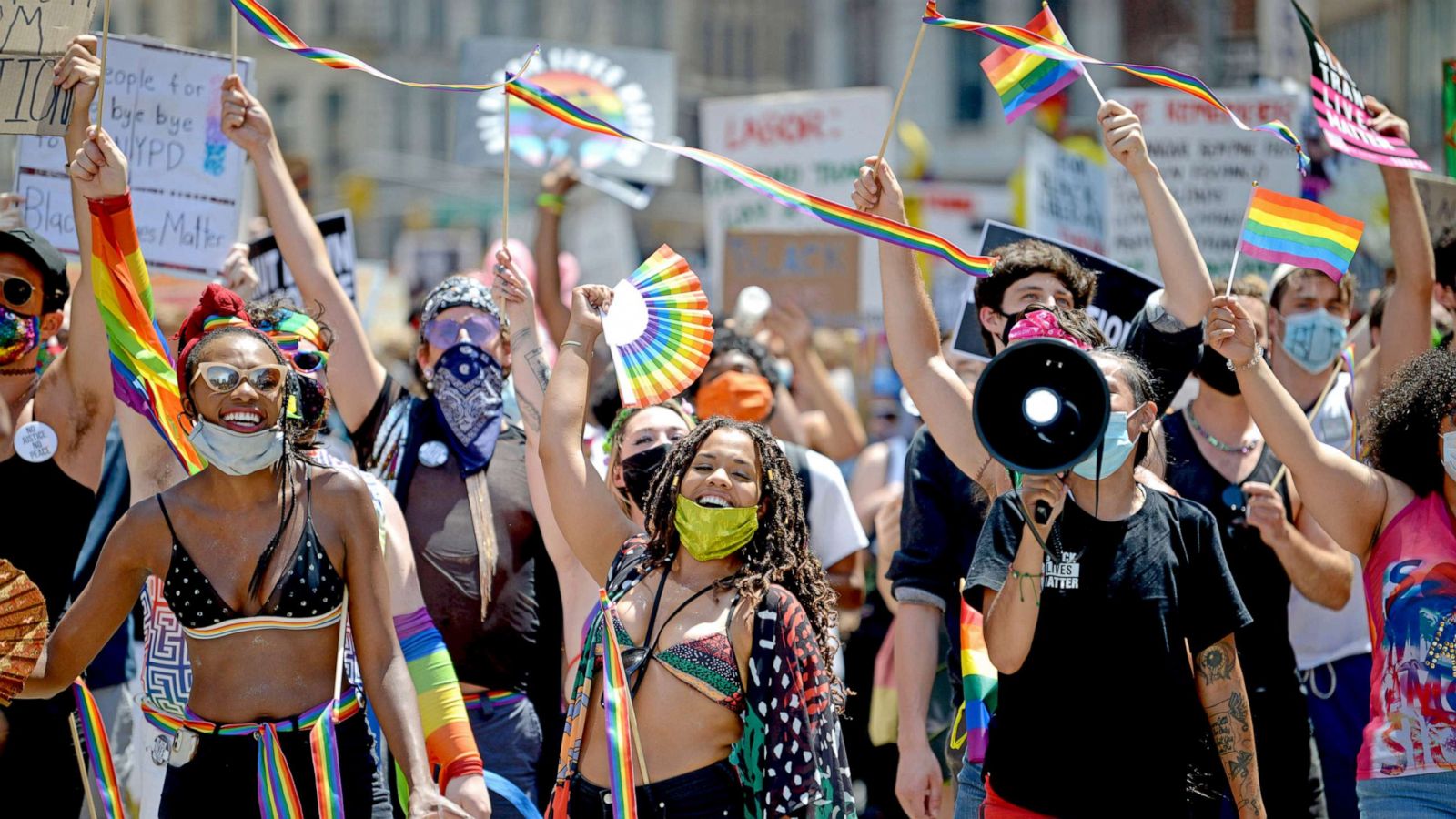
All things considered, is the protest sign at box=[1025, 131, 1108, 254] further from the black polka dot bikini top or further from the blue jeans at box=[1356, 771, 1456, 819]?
the black polka dot bikini top

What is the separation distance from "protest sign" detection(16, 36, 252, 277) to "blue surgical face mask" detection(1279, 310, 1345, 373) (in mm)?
3325

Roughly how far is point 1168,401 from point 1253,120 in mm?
3825

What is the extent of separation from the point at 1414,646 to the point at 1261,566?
41.9 inches

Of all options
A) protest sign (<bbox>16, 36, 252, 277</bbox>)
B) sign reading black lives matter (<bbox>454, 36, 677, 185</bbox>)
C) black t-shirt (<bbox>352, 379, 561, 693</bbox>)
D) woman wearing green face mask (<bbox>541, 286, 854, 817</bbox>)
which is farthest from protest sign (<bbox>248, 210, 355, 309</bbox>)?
woman wearing green face mask (<bbox>541, 286, 854, 817</bbox>)

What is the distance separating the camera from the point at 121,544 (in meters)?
3.54

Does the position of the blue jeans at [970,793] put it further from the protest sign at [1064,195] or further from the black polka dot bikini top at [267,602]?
the protest sign at [1064,195]

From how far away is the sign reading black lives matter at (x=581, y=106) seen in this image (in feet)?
27.2

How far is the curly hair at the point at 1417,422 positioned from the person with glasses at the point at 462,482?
2215mm

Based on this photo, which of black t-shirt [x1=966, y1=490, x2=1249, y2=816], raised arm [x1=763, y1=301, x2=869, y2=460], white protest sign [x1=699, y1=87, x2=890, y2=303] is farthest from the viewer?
white protest sign [x1=699, y1=87, x2=890, y2=303]

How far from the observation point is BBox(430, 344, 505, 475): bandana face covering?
4820 millimetres

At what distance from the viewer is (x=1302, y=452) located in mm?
3713

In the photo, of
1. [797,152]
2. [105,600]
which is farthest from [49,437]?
[797,152]

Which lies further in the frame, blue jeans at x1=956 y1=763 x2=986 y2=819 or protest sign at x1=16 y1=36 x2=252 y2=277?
protest sign at x1=16 y1=36 x2=252 y2=277

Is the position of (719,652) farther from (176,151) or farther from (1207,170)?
(1207,170)
